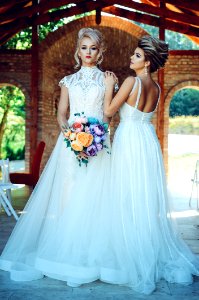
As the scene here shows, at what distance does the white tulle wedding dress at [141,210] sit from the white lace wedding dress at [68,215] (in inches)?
4.6

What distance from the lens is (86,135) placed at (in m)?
2.63

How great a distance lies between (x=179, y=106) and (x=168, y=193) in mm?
18515

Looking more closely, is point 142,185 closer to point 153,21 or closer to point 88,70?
point 88,70

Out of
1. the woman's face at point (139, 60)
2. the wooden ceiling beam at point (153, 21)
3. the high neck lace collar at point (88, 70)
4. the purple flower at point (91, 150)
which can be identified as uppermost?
the wooden ceiling beam at point (153, 21)

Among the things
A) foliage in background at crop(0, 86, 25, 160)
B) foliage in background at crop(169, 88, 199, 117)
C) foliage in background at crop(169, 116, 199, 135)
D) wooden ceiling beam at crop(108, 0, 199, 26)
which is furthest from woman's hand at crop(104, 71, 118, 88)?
foliage in background at crop(169, 88, 199, 117)

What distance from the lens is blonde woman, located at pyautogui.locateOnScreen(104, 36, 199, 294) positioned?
2.69 meters

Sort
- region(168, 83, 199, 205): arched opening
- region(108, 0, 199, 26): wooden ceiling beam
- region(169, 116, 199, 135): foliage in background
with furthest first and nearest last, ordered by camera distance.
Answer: region(169, 116, 199, 135): foliage in background, region(168, 83, 199, 205): arched opening, region(108, 0, 199, 26): wooden ceiling beam

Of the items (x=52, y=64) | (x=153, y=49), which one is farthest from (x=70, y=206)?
(x=52, y=64)

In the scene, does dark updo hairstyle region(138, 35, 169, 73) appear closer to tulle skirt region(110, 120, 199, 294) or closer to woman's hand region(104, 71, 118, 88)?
woman's hand region(104, 71, 118, 88)

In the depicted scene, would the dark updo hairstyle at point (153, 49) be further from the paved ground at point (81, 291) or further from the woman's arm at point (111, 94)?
the paved ground at point (81, 291)

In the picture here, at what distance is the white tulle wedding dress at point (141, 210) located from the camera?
8.70 feet

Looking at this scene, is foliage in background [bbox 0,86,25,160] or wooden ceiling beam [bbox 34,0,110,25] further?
foliage in background [bbox 0,86,25,160]

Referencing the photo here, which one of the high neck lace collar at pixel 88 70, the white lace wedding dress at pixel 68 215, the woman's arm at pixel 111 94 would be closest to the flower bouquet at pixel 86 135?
the woman's arm at pixel 111 94

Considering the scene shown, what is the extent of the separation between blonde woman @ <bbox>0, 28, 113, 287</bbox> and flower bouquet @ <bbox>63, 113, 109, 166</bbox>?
231mm
